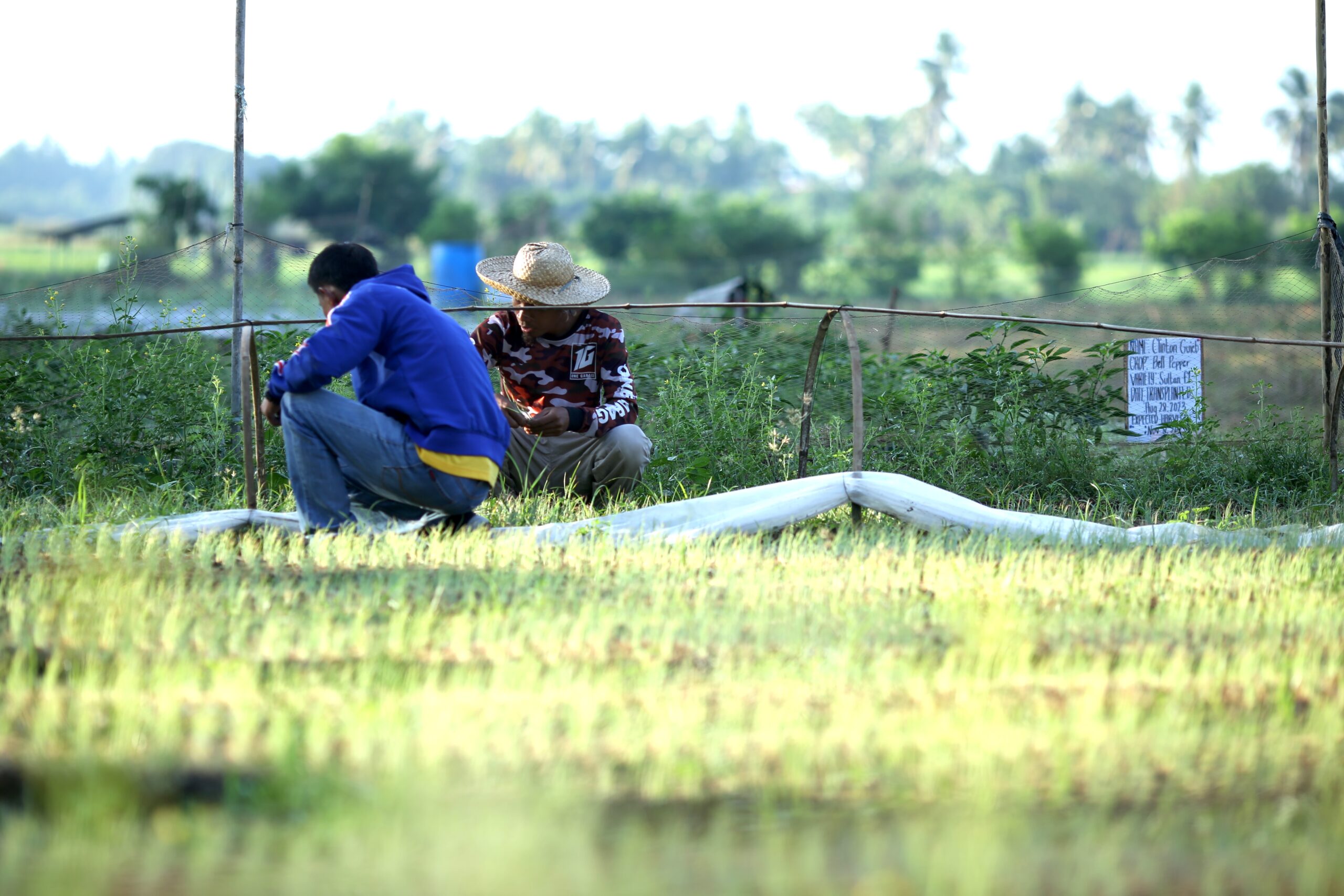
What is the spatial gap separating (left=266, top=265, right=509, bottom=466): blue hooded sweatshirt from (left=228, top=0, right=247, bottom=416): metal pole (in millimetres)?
1715

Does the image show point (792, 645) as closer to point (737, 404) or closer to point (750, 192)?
point (737, 404)

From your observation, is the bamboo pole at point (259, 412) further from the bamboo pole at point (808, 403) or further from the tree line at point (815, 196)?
the tree line at point (815, 196)

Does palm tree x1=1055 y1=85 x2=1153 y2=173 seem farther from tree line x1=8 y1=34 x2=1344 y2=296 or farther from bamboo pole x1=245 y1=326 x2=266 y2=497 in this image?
bamboo pole x1=245 y1=326 x2=266 y2=497

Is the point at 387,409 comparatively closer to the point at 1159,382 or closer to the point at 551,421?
the point at 551,421

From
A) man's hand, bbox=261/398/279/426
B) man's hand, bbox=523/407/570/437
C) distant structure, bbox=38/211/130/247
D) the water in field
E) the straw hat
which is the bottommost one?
the water in field

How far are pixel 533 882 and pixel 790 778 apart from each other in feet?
2.15

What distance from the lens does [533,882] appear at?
218 cm

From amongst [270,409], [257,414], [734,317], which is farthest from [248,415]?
[734,317]

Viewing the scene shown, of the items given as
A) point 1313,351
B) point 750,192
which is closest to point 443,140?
point 750,192

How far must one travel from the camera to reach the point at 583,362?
603 cm

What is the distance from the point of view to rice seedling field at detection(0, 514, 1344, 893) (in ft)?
7.47

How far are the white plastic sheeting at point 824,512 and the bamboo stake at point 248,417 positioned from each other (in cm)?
32

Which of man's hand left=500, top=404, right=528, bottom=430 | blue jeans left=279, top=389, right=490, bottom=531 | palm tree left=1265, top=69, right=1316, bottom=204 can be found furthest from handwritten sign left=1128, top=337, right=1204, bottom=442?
palm tree left=1265, top=69, right=1316, bottom=204

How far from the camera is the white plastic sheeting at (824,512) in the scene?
5.15 metres
